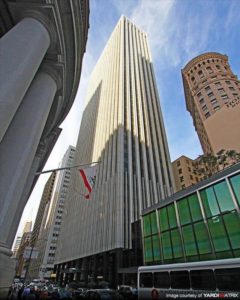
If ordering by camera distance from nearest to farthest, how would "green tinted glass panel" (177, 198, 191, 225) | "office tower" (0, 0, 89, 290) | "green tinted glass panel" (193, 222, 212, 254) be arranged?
"office tower" (0, 0, 89, 290), "green tinted glass panel" (193, 222, 212, 254), "green tinted glass panel" (177, 198, 191, 225)

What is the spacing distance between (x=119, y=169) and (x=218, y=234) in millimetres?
34958

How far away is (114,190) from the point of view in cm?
4969

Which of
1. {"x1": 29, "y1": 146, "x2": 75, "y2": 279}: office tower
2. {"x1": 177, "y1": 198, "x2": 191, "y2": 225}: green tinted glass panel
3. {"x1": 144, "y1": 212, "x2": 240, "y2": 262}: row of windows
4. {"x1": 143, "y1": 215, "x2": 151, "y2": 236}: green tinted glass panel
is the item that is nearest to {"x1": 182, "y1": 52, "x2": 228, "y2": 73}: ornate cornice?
{"x1": 143, "y1": 215, "x2": 151, "y2": 236}: green tinted glass panel

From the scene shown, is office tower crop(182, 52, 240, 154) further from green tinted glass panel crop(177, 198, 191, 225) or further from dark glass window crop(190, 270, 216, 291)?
dark glass window crop(190, 270, 216, 291)

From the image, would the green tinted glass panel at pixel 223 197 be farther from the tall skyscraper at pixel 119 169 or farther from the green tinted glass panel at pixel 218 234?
the tall skyscraper at pixel 119 169

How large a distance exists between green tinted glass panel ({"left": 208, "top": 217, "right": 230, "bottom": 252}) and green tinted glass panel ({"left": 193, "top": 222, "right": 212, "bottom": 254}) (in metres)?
0.67

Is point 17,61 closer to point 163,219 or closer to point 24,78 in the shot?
point 24,78

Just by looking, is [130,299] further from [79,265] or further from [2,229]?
[79,265]

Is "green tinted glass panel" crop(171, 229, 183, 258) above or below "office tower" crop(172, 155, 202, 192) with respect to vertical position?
below

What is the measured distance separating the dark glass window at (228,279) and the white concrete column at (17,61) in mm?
11626

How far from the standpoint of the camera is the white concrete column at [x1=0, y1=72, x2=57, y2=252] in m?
4.38

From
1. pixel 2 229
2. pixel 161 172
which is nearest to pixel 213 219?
pixel 2 229

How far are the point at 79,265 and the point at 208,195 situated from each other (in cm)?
5149

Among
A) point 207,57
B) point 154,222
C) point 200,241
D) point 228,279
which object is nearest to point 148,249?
point 154,222
